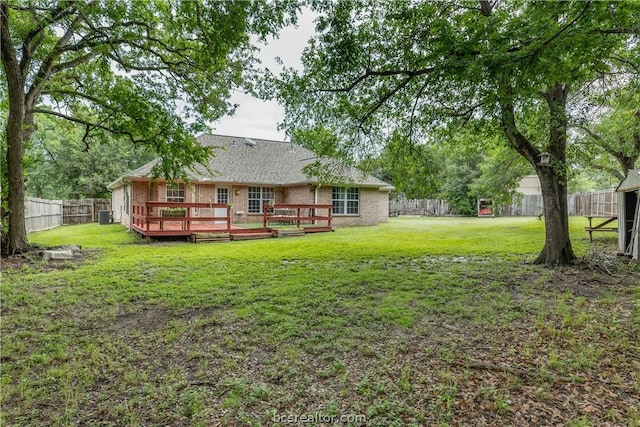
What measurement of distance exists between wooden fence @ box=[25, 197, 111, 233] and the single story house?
19649mm

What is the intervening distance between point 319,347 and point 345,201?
14.8m

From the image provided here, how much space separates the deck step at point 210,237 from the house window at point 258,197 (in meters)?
6.25

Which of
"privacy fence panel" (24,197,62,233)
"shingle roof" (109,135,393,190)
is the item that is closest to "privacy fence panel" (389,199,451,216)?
"shingle roof" (109,135,393,190)

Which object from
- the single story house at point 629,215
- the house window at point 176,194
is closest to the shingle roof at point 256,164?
the house window at point 176,194

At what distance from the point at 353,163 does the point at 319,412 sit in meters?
6.27

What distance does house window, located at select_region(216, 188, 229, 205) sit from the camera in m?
17.6

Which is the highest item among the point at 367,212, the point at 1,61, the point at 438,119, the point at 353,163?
the point at 1,61

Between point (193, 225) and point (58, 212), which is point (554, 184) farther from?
point (58, 212)

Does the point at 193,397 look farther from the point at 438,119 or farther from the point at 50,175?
the point at 50,175

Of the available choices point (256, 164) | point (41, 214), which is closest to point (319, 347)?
point (256, 164)

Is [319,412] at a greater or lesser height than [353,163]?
lesser

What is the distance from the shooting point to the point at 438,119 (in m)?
7.14

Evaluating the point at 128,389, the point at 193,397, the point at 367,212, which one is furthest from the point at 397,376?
the point at 367,212

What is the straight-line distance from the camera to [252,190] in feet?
60.8
